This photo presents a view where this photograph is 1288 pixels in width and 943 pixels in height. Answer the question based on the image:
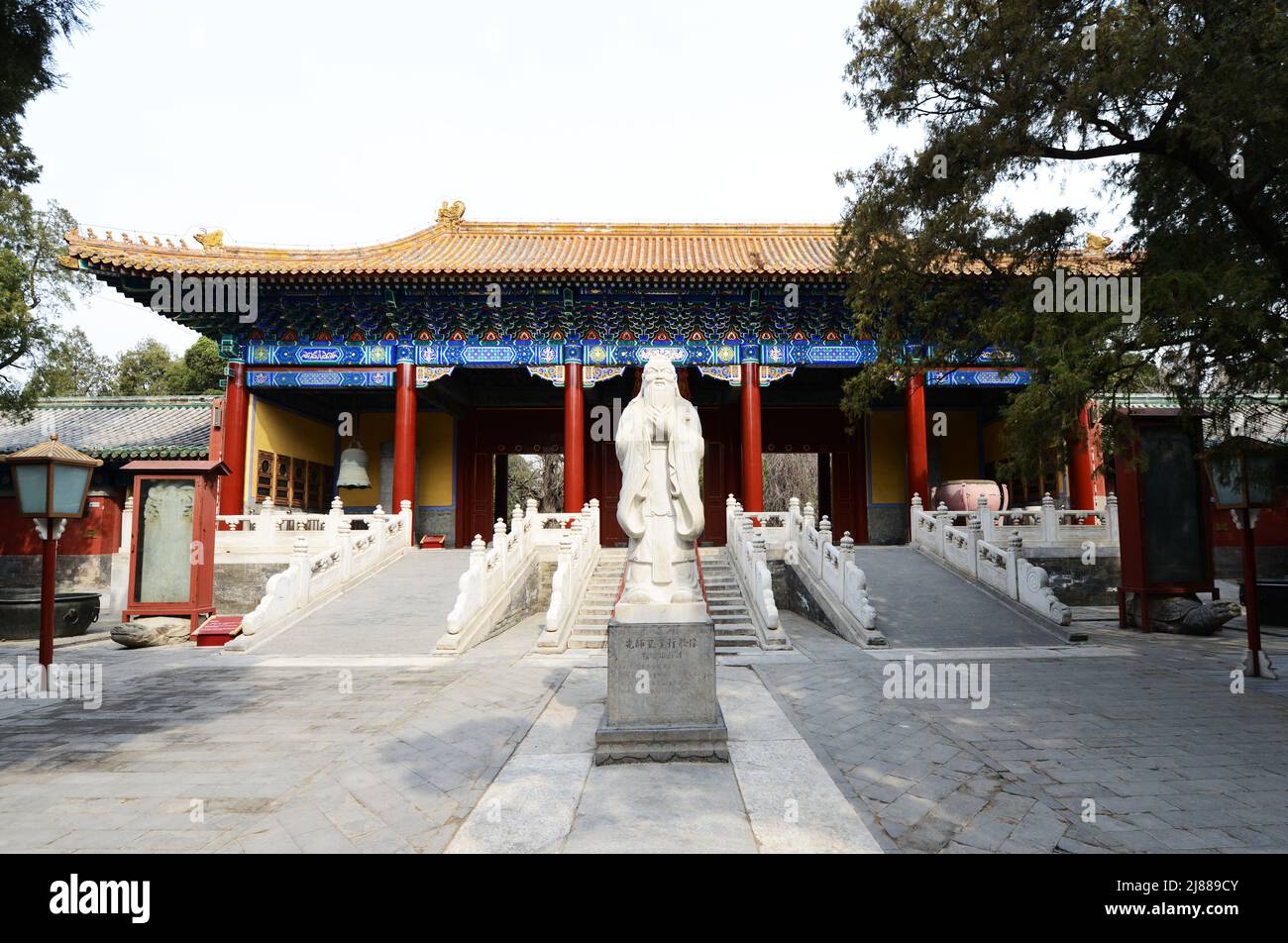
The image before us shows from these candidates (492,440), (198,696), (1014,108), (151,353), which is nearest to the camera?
(198,696)

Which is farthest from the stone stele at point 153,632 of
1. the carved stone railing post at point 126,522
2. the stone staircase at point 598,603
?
the carved stone railing post at point 126,522

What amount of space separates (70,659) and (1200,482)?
1421cm

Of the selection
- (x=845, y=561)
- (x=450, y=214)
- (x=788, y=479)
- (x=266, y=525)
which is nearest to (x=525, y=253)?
(x=450, y=214)

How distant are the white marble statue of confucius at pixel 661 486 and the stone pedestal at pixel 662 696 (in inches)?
15.4

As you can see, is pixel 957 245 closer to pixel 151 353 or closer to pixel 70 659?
pixel 70 659

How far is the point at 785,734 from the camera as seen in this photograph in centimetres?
453

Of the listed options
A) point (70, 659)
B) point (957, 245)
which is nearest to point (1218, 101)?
point (957, 245)

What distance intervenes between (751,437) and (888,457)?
15.8 ft

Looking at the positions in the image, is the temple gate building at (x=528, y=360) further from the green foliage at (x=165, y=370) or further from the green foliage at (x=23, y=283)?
the green foliage at (x=165, y=370)

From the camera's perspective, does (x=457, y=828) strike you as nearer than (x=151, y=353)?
Yes

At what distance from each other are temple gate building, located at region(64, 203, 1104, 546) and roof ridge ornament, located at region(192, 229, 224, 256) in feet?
0.12

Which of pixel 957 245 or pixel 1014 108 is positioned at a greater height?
pixel 1014 108

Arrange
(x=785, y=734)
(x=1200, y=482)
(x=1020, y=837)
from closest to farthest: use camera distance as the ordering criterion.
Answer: (x=1020, y=837), (x=785, y=734), (x=1200, y=482)

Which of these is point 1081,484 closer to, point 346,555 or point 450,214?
point 346,555
